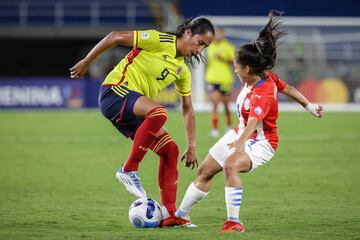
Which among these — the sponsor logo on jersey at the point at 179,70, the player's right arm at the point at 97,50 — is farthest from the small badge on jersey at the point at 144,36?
the sponsor logo on jersey at the point at 179,70

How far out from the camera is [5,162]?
44.1 ft

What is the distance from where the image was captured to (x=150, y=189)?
10.3 m

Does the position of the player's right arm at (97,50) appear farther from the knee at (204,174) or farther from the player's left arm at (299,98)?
the player's left arm at (299,98)

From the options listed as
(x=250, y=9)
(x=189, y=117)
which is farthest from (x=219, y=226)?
(x=250, y=9)

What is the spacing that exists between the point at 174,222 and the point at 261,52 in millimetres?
1824

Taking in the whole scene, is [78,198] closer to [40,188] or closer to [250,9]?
[40,188]

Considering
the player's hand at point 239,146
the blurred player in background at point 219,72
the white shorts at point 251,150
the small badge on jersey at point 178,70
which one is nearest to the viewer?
the player's hand at point 239,146

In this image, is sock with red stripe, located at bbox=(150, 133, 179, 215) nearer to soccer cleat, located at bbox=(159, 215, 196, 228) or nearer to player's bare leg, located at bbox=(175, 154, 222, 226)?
soccer cleat, located at bbox=(159, 215, 196, 228)

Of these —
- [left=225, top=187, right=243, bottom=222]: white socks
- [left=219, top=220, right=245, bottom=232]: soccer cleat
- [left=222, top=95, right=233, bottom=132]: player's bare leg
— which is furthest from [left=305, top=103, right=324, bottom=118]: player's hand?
[left=222, top=95, right=233, bottom=132]: player's bare leg

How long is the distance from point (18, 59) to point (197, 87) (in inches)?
389

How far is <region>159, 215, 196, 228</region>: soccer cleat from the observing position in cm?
749

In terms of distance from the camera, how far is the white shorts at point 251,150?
713 centimetres

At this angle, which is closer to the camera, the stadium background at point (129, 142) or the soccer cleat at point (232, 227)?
the soccer cleat at point (232, 227)

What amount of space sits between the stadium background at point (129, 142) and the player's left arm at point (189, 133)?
634 millimetres
